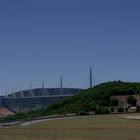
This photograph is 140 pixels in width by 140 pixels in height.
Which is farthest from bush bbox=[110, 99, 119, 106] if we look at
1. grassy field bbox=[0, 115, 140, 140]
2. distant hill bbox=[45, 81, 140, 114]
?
grassy field bbox=[0, 115, 140, 140]

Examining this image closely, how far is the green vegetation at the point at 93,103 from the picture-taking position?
138125 mm

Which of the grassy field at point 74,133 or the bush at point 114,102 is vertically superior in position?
the bush at point 114,102

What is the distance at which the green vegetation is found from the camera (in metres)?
138

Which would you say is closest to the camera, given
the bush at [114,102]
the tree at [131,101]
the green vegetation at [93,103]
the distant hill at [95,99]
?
the green vegetation at [93,103]

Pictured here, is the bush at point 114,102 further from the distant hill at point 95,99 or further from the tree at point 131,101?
the tree at point 131,101

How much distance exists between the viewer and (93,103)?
146 m

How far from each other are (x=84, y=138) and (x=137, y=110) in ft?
334

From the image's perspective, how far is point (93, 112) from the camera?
134m

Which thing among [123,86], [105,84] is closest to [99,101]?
[123,86]

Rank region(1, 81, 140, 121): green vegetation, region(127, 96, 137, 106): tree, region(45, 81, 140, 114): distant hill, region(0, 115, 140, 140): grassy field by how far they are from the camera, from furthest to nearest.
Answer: region(127, 96, 137, 106): tree
region(45, 81, 140, 114): distant hill
region(1, 81, 140, 121): green vegetation
region(0, 115, 140, 140): grassy field

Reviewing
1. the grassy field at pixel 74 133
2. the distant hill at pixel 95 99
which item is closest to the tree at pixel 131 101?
the distant hill at pixel 95 99

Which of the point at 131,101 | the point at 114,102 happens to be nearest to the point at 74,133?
the point at 131,101

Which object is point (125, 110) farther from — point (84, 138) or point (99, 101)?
point (84, 138)

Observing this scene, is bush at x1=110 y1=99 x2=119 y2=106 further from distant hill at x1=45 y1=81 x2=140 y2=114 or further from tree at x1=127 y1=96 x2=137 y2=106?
tree at x1=127 y1=96 x2=137 y2=106
